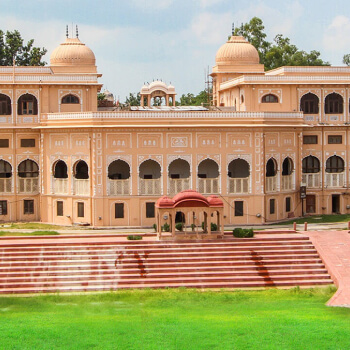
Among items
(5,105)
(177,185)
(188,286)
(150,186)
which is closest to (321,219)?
(177,185)

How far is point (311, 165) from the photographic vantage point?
48969 millimetres

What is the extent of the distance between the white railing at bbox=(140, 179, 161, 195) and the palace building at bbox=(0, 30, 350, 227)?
2.1 inches

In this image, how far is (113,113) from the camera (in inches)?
1693

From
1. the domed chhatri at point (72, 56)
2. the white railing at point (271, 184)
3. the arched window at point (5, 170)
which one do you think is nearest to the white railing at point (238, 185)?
→ the white railing at point (271, 184)

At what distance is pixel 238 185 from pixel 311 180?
660 cm

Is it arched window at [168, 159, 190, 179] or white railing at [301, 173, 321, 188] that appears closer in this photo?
arched window at [168, 159, 190, 179]

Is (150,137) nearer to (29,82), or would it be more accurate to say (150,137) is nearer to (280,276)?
(29,82)

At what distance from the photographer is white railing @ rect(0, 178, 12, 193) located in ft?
154

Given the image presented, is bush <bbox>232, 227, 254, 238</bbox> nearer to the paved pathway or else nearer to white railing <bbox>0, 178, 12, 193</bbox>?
the paved pathway

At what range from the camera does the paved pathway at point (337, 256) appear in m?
29.7

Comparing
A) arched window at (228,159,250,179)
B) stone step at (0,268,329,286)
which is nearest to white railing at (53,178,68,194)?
arched window at (228,159,250,179)

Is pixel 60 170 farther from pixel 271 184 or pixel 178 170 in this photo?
pixel 271 184

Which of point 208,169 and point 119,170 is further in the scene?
point 208,169

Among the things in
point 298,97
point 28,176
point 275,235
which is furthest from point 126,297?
point 298,97
